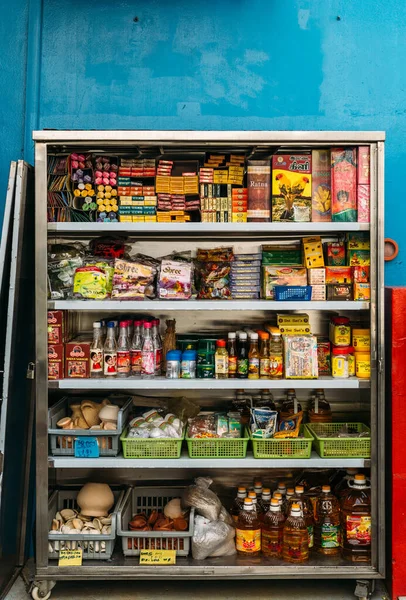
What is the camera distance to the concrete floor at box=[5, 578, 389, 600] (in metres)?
3.01

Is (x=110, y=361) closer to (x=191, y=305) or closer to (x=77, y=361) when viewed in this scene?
(x=77, y=361)

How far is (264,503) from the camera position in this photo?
10.5 ft

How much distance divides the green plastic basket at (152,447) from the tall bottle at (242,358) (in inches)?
19.3

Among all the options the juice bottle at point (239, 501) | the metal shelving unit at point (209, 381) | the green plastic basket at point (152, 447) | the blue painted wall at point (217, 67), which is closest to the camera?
the metal shelving unit at point (209, 381)

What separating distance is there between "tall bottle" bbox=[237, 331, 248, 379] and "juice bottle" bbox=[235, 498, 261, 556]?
697mm

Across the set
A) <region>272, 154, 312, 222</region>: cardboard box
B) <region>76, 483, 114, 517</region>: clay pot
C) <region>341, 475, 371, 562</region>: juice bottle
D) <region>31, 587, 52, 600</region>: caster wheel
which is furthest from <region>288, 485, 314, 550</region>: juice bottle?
<region>272, 154, 312, 222</region>: cardboard box

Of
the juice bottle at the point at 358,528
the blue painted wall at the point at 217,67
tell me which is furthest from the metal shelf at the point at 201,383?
the blue painted wall at the point at 217,67

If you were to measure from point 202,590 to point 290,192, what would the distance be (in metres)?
2.30

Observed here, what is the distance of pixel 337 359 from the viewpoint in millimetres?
3100

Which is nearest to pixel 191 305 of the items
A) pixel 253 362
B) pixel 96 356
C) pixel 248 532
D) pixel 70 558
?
pixel 253 362

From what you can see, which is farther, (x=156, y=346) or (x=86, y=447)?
(x=156, y=346)

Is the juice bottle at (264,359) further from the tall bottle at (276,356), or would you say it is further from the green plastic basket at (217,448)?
the green plastic basket at (217,448)

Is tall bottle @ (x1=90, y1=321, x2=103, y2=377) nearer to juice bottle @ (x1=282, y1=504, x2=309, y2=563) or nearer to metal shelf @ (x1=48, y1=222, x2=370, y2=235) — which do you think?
metal shelf @ (x1=48, y1=222, x2=370, y2=235)

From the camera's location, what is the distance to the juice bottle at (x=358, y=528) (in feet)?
9.86
